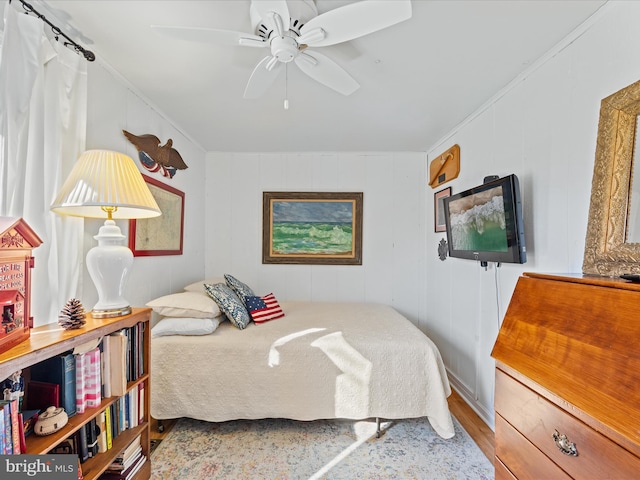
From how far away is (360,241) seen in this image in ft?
11.6

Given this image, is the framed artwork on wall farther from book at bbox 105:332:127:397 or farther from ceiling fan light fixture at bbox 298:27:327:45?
ceiling fan light fixture at bbox 298:27:327:45

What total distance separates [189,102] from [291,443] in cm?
263

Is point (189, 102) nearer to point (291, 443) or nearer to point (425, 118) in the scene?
point (425, 118)

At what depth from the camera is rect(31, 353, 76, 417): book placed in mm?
1191

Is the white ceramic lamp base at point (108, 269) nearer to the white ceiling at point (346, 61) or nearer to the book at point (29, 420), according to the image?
the book at point (29, 420)

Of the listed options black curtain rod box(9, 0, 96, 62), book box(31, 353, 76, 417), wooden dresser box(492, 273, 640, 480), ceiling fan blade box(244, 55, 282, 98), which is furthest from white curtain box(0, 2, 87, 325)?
wooden dresser box(492, 273, 640, 480)

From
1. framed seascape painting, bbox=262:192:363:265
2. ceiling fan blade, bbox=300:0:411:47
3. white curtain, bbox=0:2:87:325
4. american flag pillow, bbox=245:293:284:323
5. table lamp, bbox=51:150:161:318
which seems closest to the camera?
ceiling fan blade, bbox=300:0:411:47

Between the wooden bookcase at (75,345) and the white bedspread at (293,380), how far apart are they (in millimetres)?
354

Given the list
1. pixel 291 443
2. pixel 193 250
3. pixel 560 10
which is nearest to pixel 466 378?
pixel 291 443

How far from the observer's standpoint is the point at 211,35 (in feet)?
4.27

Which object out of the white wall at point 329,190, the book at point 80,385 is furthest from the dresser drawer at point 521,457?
the white wall at point 329,190

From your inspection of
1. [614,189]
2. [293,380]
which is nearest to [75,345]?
[293,380]

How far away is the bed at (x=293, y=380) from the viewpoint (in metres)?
1.98

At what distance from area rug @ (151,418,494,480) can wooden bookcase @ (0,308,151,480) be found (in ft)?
0.97
